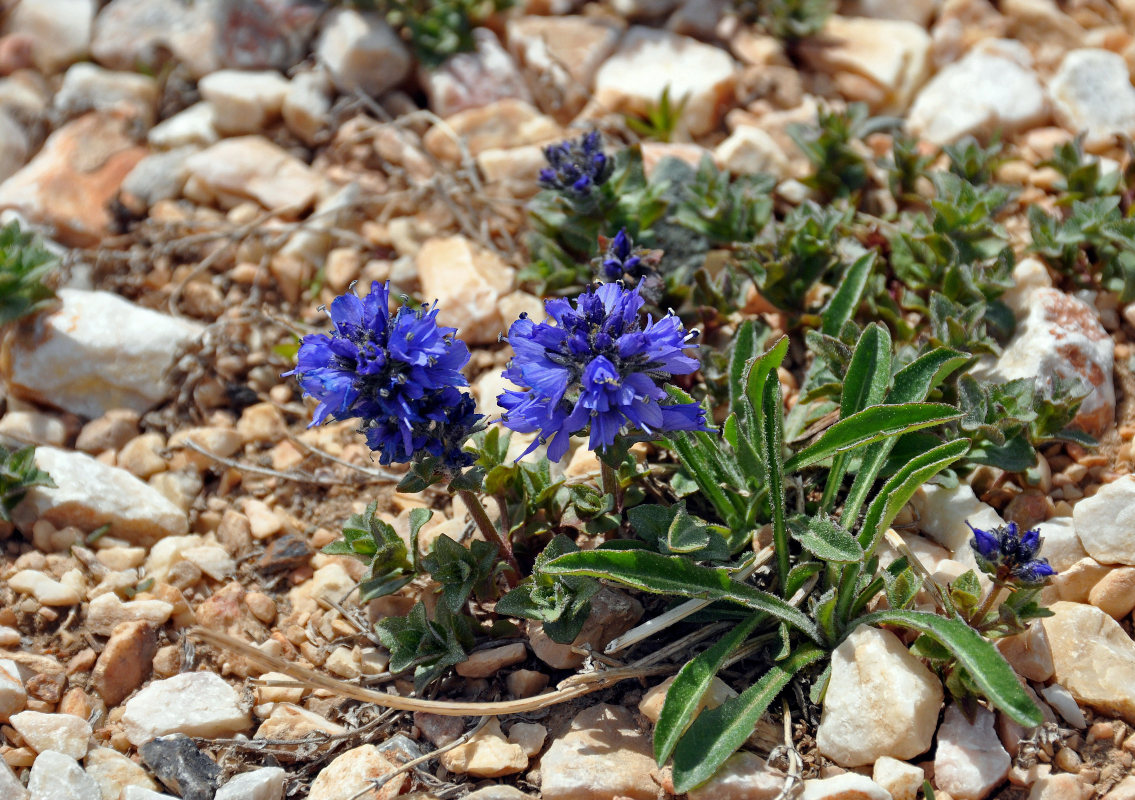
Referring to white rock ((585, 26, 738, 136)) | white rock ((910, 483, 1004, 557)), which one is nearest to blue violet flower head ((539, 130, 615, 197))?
white rock ((585, 26, 738, 136))

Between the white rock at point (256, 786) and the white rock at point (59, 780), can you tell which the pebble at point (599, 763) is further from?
the white rock at point (59, 780)

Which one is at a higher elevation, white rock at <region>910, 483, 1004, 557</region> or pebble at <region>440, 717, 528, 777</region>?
white rock at <region>910, 483, 1004, 557</region>

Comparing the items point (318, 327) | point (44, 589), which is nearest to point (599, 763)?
point (44, 589)

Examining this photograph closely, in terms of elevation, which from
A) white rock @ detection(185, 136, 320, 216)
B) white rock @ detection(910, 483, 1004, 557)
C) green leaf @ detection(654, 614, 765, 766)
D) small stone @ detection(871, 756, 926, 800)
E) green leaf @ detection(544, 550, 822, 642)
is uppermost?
white rock @ detection(185, 136, 320, 216)

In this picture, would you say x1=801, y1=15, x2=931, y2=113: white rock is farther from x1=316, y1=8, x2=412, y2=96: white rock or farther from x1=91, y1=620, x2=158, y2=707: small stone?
x1=91, y1=620, x2=158, y2=707: small stone

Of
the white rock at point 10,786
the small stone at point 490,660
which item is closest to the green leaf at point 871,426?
the small stone at point 490,660
